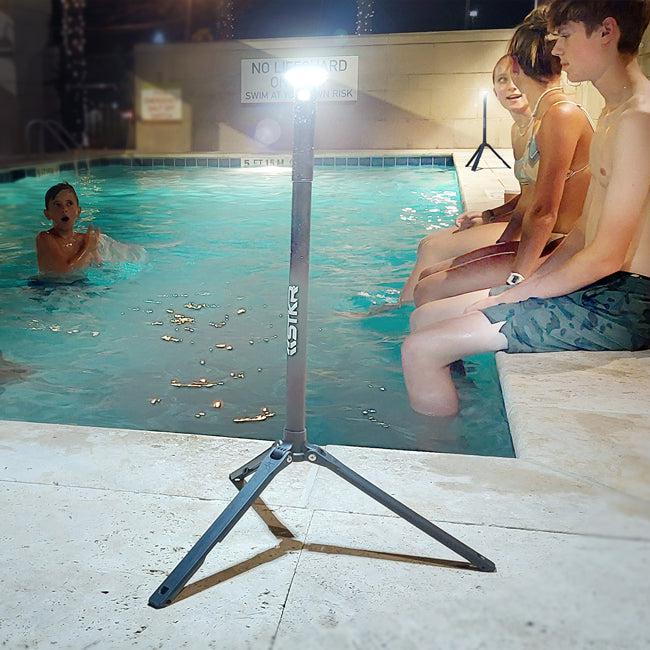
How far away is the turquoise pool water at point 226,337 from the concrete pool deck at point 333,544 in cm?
87

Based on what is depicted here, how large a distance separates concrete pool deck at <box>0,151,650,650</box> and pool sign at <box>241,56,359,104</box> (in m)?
13.2

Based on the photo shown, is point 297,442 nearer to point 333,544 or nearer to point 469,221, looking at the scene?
point 333,544

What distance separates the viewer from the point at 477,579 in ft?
4.17

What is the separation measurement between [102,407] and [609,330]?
6.34ft

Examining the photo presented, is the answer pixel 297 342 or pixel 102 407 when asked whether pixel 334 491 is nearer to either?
pixel 297 342

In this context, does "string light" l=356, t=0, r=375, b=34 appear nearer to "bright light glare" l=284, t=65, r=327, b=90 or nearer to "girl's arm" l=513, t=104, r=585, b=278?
"girl's arm" l=513, t=104, r=585, b=278

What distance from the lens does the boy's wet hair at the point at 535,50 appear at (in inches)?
112

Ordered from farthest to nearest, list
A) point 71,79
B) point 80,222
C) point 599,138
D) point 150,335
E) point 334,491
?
point 80,222
point 150,335
point 71,79
point 599,138
point 334,491

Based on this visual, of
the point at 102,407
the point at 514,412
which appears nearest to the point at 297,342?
the point at 514,412

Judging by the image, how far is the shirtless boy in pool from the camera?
450 cm

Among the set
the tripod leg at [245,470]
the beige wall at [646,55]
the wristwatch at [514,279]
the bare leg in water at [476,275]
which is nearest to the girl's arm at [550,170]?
the wristwatch at [514,279]

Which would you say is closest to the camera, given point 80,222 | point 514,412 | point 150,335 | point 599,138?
point 514,412

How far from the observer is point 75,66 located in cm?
271

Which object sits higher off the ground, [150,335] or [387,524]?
[387,524]
